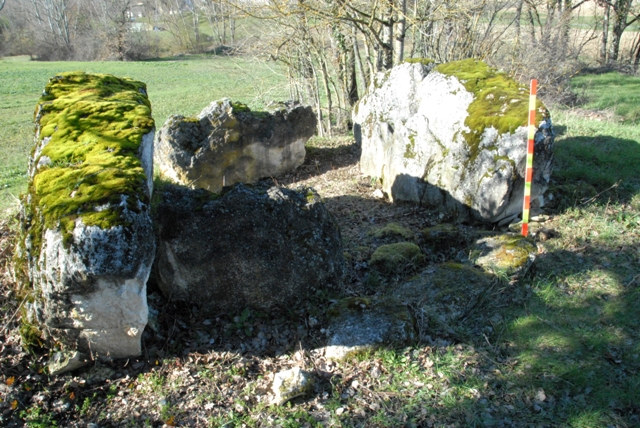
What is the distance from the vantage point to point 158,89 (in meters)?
27.1

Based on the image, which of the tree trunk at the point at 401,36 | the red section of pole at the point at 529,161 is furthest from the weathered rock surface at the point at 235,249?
the tree trunk at the point at 401,36

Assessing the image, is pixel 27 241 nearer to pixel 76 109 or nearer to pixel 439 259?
pixel 76 109

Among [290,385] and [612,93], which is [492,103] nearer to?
[290,385]

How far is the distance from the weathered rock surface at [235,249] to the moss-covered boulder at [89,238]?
596mm

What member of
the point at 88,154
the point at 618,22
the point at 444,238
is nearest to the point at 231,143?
the point at 444,238

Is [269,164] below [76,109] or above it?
below

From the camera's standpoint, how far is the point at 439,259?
570 centimetres

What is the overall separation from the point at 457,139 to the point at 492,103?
0.64 m

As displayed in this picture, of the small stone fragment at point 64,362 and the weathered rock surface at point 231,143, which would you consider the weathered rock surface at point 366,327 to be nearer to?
the small stone fragment at point 64,362

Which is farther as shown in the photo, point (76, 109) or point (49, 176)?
point (76, 109)

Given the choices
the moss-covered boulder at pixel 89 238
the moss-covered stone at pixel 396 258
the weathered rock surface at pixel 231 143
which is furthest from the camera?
the weathered rock surface at pixel 231 143

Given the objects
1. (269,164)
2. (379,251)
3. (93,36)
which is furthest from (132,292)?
(93,36)

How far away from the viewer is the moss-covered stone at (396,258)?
17.3ft

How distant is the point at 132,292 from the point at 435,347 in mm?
2449
